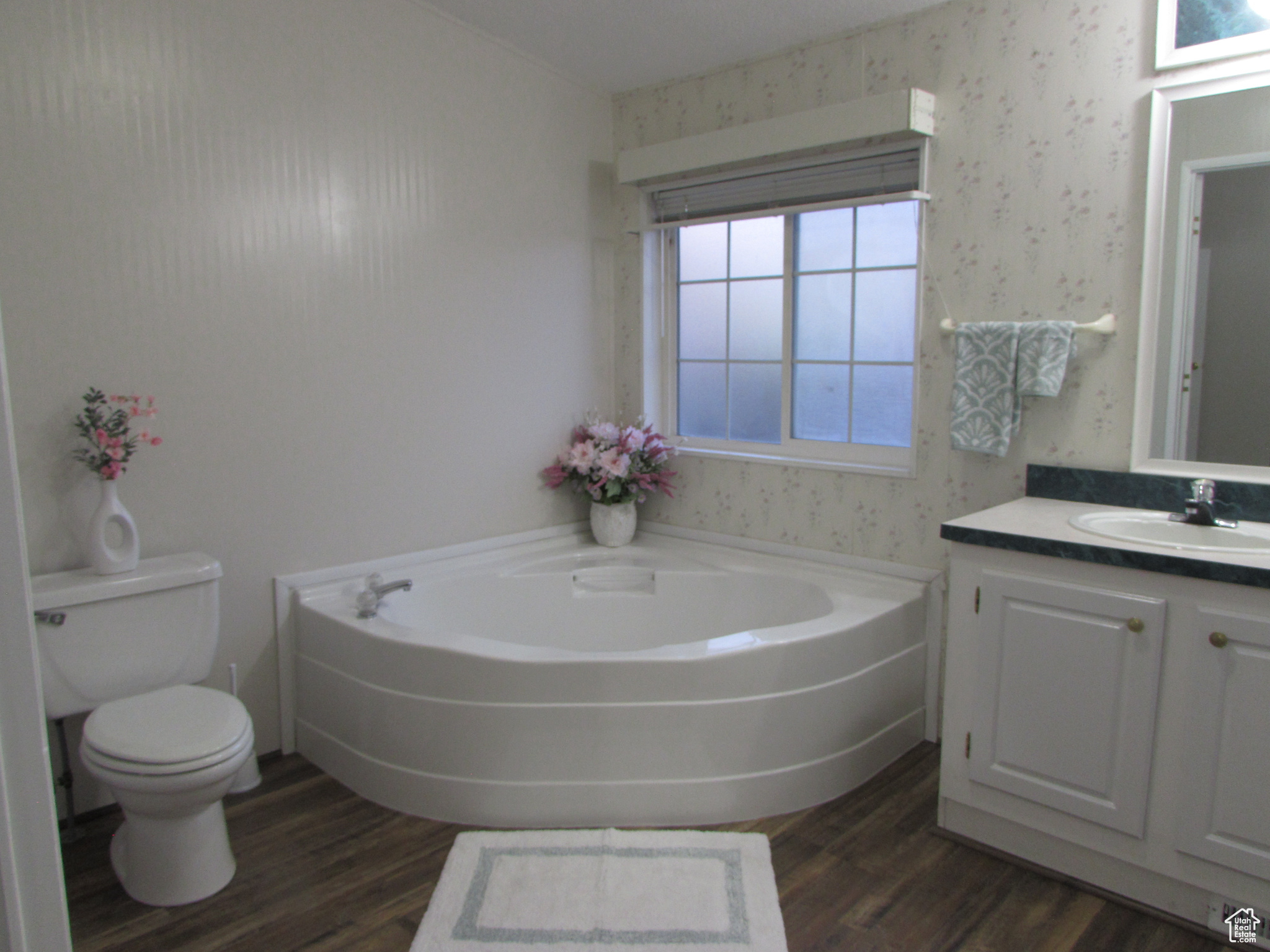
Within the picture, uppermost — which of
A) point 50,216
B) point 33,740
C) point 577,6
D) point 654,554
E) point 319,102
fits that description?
point 577,6

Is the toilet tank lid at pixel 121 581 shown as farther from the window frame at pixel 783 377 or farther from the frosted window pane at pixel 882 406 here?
the frosted window pane at pixel 882 406

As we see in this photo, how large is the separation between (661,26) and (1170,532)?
215 cm

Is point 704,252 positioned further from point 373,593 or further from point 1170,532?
point 1170,532

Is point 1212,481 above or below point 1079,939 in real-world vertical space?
above

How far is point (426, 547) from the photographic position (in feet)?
10.0

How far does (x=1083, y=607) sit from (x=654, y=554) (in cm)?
167

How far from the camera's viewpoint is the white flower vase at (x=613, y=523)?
343 cm

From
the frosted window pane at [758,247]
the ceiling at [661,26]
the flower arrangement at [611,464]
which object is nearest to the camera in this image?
the ceiling at [661,26]

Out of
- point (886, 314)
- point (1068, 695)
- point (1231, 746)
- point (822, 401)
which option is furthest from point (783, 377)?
point (1231, 746)

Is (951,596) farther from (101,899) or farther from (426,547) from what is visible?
(101,899)

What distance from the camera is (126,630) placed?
7.13 feet

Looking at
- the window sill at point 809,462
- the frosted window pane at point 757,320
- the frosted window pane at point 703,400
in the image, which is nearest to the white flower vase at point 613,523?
the window sill at point 809,462

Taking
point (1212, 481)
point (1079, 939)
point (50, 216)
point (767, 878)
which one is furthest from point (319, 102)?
point (1079, 939)

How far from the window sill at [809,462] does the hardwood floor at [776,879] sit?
102 centimetres
